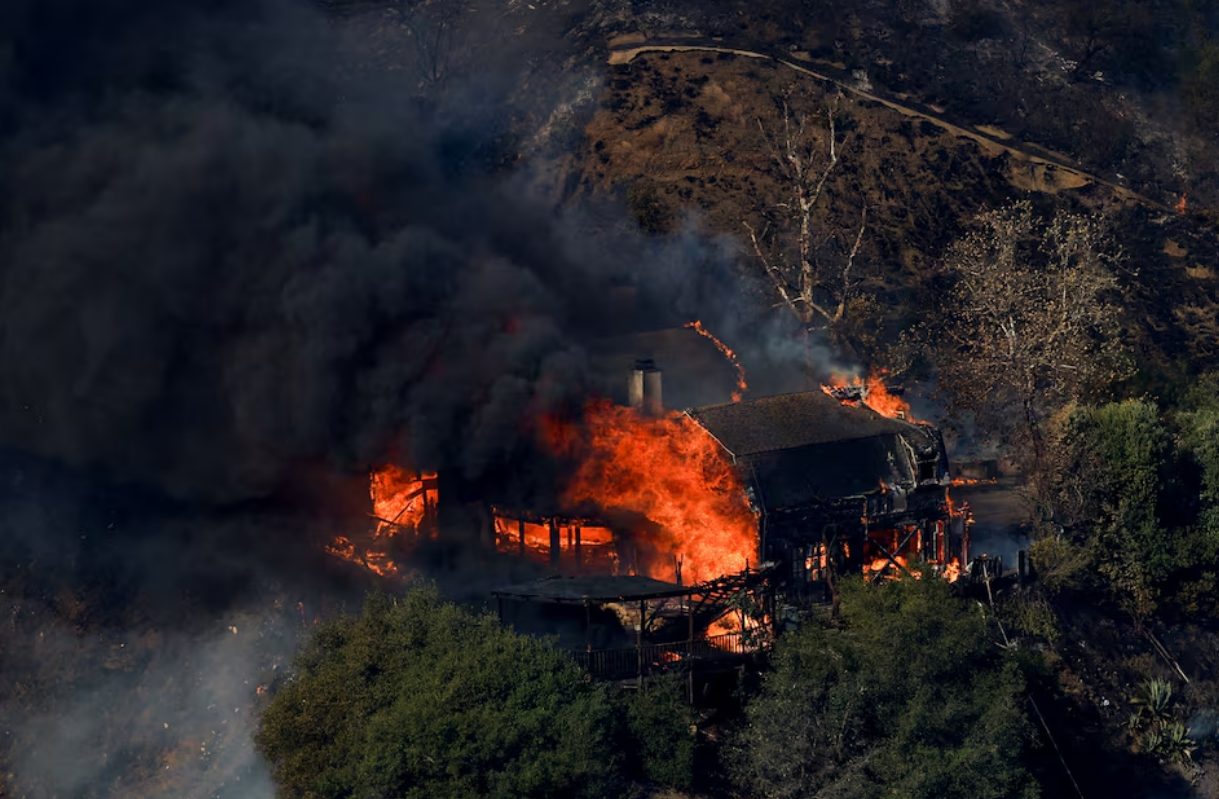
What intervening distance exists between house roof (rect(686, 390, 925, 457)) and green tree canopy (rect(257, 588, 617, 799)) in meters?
10.1

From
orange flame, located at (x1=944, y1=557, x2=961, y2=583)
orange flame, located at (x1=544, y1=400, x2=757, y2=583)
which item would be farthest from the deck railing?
orange flame, located at (x1=944, y1=557, x2=961, y2=583)

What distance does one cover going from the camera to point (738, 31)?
8406cm

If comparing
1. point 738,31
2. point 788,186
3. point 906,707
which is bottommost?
point 906,707

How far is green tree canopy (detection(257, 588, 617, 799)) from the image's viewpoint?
32656 millimetres

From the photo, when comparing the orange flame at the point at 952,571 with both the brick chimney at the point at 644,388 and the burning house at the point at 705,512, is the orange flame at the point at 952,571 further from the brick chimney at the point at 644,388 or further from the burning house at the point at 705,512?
the brick chimney at the point at 644,388

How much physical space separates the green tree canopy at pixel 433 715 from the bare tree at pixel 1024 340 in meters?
Result: 22.6

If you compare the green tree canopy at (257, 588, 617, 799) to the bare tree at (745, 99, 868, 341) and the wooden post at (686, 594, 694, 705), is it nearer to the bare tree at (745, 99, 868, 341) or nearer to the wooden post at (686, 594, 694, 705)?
the wooden post at (686, 594, 694, 705)

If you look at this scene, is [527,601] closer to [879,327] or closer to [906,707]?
[906,707]

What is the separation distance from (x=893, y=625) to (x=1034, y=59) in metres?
58.0

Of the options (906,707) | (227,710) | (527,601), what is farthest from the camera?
(227,710)

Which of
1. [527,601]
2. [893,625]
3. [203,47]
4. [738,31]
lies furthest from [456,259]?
[738,31]

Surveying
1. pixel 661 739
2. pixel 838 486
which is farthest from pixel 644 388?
pixel 661 739

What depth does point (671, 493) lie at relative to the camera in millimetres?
44281

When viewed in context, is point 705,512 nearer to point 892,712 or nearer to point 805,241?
point 892,712
